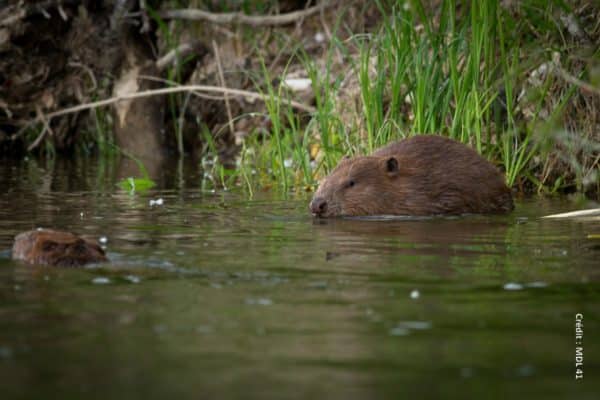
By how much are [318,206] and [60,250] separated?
2506 mm

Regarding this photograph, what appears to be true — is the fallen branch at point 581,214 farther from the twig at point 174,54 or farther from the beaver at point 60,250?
the twig at point 174,54

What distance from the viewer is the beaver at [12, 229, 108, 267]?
494 centimetres

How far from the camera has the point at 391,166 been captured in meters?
7.43

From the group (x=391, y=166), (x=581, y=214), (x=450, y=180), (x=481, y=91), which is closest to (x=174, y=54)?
(x=481, y=91)

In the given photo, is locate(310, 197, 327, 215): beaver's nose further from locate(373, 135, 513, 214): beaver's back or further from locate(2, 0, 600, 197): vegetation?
locate(2, 0, 600, 197): vegetation

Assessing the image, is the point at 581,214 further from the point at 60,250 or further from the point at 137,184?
the point at 137,184

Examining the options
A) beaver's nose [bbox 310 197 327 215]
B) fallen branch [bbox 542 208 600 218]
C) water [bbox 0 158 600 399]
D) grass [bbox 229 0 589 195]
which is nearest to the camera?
water [bbox 0 158 600 399]

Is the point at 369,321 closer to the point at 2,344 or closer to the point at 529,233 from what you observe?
the point at 2,344

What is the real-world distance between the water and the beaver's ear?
70 centimetres

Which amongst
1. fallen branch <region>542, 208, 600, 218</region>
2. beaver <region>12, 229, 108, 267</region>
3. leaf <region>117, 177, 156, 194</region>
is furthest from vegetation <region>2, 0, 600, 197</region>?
beaver <region>12, 229, 108, 267</region>

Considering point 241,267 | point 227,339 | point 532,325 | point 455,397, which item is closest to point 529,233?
point 241,267

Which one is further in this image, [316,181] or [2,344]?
[316,181]

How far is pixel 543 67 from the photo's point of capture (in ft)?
28.5

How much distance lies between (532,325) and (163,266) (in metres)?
1.82
